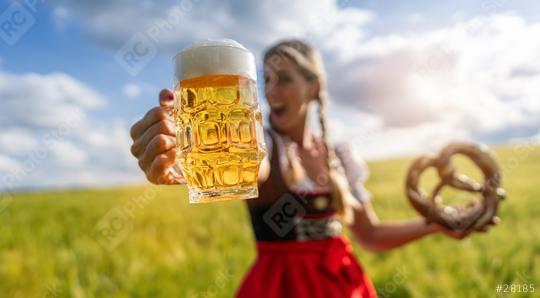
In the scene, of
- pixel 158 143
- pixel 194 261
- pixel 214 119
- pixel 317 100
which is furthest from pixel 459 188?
pixel 194 261

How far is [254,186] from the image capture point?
1055mm

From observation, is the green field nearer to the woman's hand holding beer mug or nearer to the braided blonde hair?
the braided blonde hair

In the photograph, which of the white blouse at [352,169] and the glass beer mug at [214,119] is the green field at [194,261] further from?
the glass beer mug at [214,119]

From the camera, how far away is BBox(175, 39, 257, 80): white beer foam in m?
0.99

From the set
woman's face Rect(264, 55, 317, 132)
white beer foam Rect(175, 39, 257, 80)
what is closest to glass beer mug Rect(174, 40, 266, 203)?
white beer foam Rect(175, 39, 257, 80)

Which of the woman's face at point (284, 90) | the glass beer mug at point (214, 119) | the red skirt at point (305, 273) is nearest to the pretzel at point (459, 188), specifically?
the red skirt at point (305, 273)

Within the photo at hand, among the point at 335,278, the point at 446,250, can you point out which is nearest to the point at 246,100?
the point at 335,278

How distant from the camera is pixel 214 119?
1020 mm

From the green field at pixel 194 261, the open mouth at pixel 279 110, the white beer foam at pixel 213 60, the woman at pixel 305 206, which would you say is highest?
the open mouth at pixel 279 110

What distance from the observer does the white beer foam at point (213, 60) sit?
0.99m

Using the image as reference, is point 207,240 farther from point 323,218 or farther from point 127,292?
point 323,218

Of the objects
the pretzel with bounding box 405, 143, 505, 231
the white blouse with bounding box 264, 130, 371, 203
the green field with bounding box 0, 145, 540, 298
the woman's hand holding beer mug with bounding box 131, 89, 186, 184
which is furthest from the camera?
the green field with bounding box 0, 145, 540, 298

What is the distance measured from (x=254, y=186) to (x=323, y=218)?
1144 mm

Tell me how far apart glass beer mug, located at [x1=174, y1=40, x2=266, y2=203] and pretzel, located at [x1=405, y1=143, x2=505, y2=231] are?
3.96 ft
